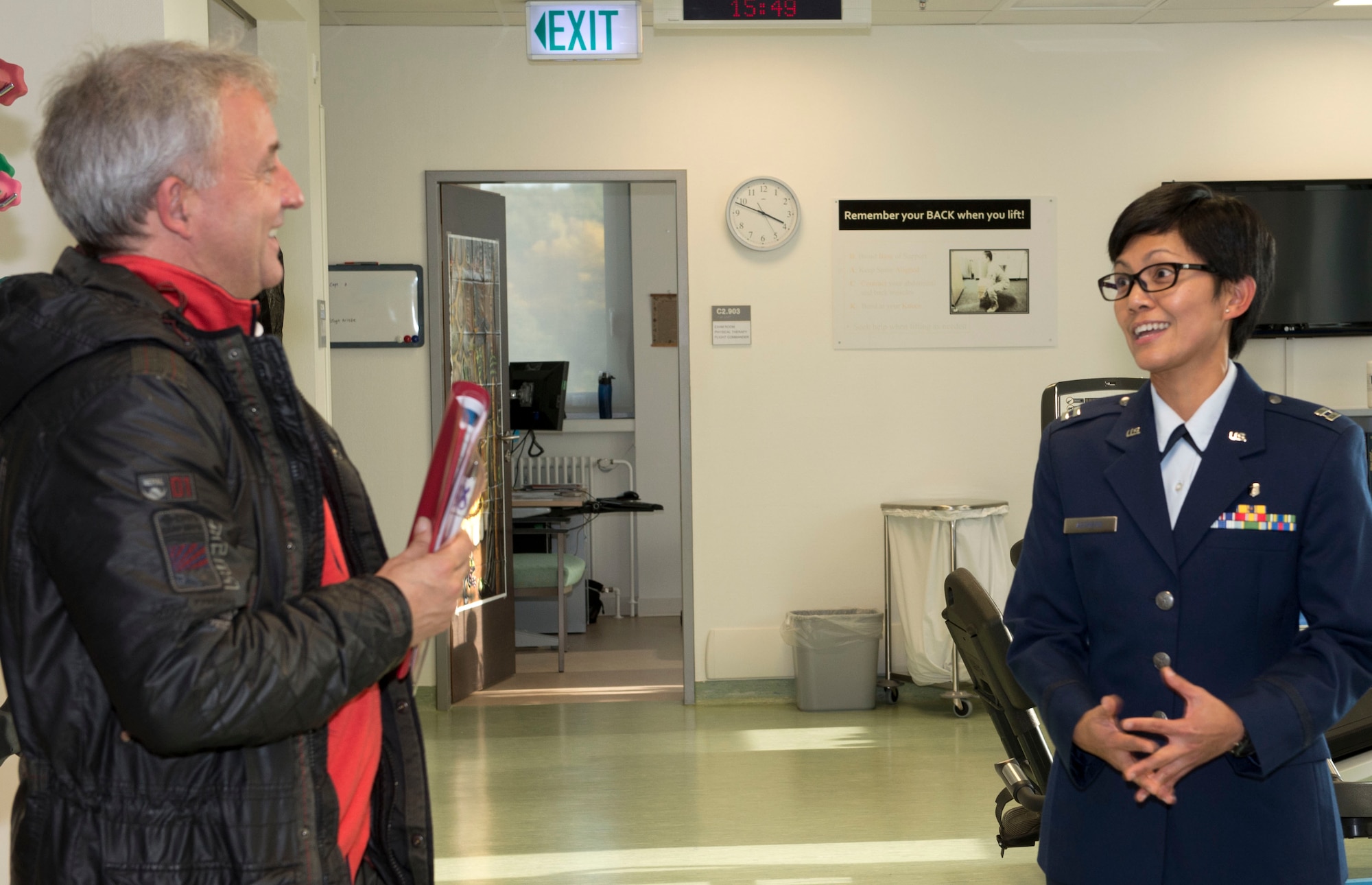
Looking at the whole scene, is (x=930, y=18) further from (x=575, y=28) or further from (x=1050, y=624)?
(x=1050, y=624)

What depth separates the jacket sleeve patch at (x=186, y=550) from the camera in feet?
3.30

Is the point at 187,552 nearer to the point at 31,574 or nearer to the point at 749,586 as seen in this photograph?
the point at 31,574

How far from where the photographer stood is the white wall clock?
5430 mm

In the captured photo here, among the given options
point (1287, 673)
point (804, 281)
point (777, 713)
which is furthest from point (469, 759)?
point (1287, 673)

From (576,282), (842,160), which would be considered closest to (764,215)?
(842,160)

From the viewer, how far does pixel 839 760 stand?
4598 millimetres

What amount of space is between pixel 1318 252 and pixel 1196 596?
4624 mm

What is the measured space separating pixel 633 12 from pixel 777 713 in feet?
10.3

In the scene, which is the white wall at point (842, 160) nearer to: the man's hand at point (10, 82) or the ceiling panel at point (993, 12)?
the ceiling panel at point (993, 12)

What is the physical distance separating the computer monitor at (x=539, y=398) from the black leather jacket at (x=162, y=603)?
251 inches

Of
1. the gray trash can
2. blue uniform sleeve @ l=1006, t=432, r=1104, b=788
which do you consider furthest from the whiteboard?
blue uniform sleeve @ l=1006, t=432, r=1104, b=788

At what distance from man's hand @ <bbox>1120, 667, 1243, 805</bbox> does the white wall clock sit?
13.7 ft

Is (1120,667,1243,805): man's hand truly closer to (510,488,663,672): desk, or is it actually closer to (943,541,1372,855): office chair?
(943,541,1372,855): office chair

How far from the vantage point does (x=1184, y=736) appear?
1.40 metres
